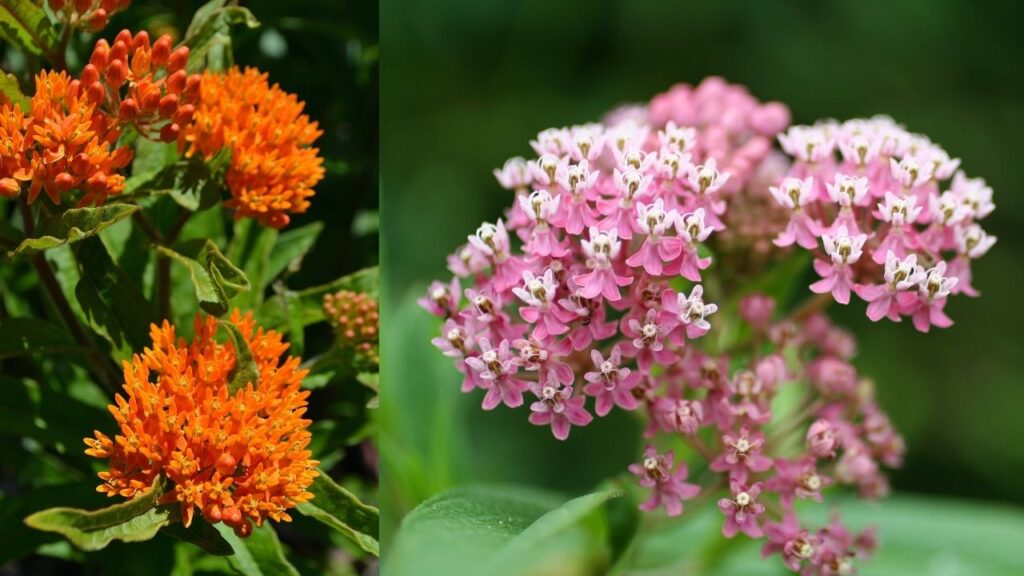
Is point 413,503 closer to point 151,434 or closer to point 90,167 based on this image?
point 151,434

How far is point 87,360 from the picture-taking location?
0.97 m

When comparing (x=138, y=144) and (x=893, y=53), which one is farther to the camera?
(x=893, y=53)

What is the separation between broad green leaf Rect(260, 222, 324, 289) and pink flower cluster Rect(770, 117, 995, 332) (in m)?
0.47

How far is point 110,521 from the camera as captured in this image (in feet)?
2.51

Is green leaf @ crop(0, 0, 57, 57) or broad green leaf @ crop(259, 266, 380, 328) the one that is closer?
green leaf @ crop(0, 0, 57, 57)

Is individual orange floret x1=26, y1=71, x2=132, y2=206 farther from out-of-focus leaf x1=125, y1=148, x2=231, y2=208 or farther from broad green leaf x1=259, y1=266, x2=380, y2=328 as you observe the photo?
broad green leaf x1=259, y1=266, x2=380, y2=328

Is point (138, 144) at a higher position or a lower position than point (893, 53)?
lower

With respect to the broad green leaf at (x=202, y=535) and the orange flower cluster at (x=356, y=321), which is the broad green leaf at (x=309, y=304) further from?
the broad green leaf at (x=202, y=535)

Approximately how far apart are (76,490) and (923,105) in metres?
2.10

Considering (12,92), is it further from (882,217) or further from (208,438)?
(882,217)

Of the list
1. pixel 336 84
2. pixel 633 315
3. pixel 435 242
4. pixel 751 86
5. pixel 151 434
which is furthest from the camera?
pixel 751 86

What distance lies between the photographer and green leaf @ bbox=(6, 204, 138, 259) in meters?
0.80

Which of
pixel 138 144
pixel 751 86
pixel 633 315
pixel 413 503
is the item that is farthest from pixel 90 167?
pixel 751 86

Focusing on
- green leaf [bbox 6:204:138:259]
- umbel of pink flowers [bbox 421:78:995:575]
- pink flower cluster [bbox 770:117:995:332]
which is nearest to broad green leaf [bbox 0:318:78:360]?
green leaf [bbox 6:204:138:259]
